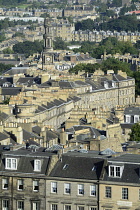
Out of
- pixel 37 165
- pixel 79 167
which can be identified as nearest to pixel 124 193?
pixel 79 167

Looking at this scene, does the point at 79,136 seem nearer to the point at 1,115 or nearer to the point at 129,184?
the point at 1,115

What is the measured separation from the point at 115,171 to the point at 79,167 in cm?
243

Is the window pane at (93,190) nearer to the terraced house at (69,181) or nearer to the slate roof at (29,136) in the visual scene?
the terraced house at (69,181)

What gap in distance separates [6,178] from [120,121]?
43.8 metres

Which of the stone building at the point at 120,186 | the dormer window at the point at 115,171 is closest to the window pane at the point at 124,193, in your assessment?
the stone building at the point at 120,186

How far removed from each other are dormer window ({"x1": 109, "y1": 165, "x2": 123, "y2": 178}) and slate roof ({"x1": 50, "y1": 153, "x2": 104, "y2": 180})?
693 millimetres

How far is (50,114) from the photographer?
364 feet

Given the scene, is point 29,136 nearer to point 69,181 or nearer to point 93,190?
point 69,181

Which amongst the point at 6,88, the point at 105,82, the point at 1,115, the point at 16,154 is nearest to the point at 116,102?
the point at 105,82

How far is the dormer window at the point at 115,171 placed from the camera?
56.8m

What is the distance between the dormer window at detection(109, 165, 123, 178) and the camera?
186 feet

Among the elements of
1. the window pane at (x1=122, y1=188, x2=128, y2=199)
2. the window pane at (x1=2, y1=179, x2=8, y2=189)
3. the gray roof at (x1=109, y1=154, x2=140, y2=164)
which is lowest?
the window pane at (x1=2, y1=179, x2=8, y2=189)

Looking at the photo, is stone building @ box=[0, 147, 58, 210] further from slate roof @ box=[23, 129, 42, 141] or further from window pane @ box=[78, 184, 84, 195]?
slate roof @ box=[23, 129, 42, 141]

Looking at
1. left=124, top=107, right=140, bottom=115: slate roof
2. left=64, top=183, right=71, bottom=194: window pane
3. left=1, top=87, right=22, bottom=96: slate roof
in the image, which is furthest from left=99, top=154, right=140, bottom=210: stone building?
left=1, top=87, right=22, bottom=96: slate roof
